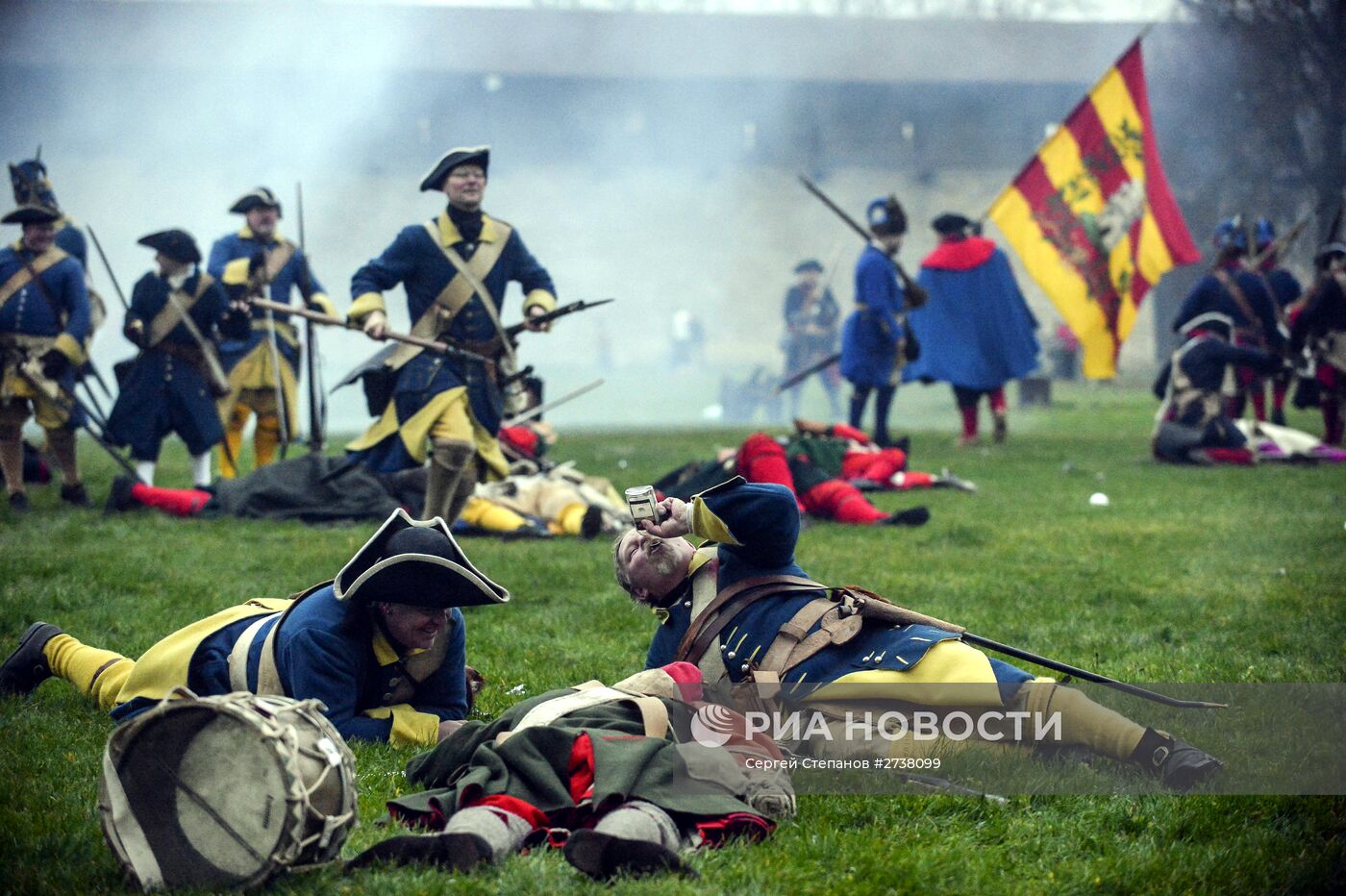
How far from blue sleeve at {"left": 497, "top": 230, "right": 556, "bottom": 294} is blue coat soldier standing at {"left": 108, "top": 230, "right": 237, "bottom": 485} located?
2767 millimetres

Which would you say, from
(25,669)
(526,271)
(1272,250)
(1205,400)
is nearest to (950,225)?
(1205,400)

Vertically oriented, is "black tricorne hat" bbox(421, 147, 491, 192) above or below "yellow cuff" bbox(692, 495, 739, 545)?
above

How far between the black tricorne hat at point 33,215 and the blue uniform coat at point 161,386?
69 centimetres

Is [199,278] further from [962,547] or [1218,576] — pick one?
[1218,576]

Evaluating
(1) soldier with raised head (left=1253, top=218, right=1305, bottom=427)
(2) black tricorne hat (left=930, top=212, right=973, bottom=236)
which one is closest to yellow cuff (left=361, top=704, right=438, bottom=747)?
(2) black tricorne hat (left=930, top=212, right=973, bottom=236)

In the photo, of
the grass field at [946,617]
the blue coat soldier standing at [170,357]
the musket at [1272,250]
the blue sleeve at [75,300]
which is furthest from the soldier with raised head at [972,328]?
the blue sleeve at [75,300]

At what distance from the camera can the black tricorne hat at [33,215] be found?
29.9 feet

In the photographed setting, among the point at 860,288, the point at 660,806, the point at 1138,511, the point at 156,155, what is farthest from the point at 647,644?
the point at 156,155

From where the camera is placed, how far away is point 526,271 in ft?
24.8

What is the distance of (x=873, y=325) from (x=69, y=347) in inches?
264

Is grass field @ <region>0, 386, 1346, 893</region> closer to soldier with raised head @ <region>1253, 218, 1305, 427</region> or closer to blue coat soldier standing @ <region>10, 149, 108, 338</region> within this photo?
blue coat soldier standing @ <region>10, 149, 108, 338</region>

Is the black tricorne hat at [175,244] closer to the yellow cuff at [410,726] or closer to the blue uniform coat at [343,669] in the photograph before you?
the blue uniform coat at [343,669]

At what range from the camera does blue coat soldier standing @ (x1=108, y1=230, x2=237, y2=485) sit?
9445mm

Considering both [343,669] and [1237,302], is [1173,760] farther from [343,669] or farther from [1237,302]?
[1237,302]
